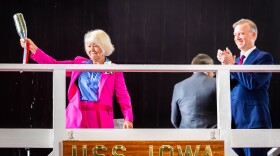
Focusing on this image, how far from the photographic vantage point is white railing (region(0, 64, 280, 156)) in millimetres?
5469

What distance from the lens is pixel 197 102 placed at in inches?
234

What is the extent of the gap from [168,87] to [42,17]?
175 centimetres

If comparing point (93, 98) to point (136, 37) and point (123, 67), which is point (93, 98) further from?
point (136, 37)

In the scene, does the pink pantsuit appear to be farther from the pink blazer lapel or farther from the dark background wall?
the dark background wall

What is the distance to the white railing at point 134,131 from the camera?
17.9 feet

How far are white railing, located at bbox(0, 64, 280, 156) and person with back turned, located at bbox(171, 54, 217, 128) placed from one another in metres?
0.29

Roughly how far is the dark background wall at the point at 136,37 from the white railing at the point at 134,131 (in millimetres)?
3126

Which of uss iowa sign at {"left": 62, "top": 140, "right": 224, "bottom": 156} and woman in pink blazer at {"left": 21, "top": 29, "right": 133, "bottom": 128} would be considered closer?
uss iowa sign at {"left": 62, "top": 140, "right": 224, "bottom": 156}

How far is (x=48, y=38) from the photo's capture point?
8930 mm

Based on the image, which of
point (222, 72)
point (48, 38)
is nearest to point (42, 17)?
point (48, 38)

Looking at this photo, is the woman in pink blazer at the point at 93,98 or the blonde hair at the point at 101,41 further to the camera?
the blonde hair at the point at 101,41

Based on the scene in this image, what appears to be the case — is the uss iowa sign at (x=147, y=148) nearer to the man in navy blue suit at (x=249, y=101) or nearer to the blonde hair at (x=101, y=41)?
the man in navy blue suit at (x=249, y=101)

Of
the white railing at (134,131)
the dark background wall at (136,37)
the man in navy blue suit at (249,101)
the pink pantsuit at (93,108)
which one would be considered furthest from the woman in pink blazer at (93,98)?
the dark background wall at (136,37)

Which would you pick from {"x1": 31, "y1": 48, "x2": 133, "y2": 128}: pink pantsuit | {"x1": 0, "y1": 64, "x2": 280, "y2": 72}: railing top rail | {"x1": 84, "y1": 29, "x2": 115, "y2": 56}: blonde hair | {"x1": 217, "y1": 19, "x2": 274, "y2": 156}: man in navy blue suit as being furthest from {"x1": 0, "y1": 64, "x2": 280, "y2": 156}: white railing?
{"x1": 84, "y1": 29, "x2": 115, "y2": 56}: blonde hair
